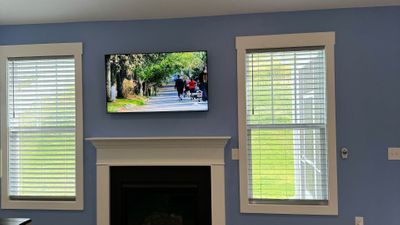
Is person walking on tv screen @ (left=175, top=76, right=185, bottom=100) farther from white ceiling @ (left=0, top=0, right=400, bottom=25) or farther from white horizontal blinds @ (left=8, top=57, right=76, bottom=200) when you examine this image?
white horizontal blinds @ (left=8, top=57, right=76, bottom=200)

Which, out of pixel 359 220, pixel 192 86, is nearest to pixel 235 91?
pixel 192 86

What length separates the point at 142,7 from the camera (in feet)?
11.0

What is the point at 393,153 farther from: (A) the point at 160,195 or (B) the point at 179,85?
(A) the point at 160,195

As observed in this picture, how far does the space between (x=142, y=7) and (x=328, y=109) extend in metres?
2.03

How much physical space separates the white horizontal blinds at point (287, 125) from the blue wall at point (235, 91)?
16 cm

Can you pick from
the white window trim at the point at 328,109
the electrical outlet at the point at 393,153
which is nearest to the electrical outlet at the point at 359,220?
the white window trim at the point at 328,109

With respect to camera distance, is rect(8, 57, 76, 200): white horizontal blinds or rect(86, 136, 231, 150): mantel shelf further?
rect(8, 57, 76, 200): white horizontal blinds

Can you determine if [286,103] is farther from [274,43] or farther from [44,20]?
[44,20]

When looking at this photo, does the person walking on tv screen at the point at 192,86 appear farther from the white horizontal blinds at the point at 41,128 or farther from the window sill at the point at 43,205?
the window sill at the point at 43,205

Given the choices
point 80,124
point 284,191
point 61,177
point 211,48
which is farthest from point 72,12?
point 284,191

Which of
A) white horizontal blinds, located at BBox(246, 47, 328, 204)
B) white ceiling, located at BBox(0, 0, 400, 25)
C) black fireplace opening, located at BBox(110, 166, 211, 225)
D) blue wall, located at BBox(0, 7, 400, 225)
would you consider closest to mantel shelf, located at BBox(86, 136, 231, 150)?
blue wall, located at BBox(0, 7, 400, 225)

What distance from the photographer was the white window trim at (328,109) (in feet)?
11.0

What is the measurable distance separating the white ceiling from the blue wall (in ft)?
0.31

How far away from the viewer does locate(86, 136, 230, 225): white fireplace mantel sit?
346 centimetres
